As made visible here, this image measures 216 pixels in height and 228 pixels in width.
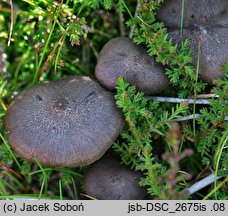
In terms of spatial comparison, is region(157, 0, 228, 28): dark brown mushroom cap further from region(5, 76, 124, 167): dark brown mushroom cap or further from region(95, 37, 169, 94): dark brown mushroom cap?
region(5, 76, 124, 167): dark brown mushroom cap

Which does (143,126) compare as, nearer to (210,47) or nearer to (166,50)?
(166,50)

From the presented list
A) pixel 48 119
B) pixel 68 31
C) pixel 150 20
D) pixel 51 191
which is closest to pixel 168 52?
pixel 150 20

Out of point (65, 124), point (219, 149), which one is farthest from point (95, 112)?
point (219, 149)

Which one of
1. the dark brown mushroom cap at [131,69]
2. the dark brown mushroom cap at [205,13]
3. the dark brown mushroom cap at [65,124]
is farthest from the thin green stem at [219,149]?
the dark brown mushroom cap at [205,13]

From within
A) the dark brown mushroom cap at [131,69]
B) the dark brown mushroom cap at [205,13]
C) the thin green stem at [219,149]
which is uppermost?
the dark brown mushroom cap at [205,13]

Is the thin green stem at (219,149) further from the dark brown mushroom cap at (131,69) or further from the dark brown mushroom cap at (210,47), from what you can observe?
the dark brown mushroom cap at (131,69)

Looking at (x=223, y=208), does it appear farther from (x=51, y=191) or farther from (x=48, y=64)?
(x=48, y=64)
